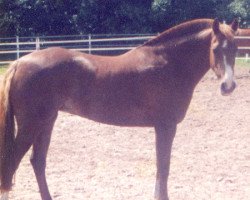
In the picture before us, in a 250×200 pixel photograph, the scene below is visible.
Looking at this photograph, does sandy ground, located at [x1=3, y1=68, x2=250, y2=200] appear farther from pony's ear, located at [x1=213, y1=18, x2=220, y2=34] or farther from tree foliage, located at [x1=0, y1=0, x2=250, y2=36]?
tree foliage, located at [x1=0, y1=0, x2=250, y2=36]

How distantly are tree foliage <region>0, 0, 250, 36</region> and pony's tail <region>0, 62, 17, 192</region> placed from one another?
69.5 ft

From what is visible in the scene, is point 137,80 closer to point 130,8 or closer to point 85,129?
point 85,129

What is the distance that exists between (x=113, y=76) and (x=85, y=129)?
3.41 m

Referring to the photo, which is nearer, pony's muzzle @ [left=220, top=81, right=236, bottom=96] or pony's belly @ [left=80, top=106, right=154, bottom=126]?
pony's muzzle @ [left=220, top=81, right=236, bottom=96]

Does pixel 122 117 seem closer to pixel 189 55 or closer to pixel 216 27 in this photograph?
pixel 189 55

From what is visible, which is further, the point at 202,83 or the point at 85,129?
the point at 202,83

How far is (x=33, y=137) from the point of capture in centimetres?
437

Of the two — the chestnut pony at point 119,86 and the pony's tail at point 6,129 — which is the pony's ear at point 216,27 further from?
the pony's tail at point 6,129

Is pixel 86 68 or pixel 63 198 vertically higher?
pixel 86 68

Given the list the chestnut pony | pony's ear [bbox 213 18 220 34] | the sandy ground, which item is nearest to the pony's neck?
the chestnut pony

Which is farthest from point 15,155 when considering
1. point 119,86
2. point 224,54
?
point 224,54

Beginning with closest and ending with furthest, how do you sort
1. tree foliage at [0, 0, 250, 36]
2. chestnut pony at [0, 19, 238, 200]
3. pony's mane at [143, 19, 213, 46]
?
chestnut pony at [0, 19, 238, 200]
pony's mane at [143, 19, 213, 46]
tree foliage at [0, 0, 250, 36]

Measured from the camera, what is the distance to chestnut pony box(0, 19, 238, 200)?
4.34m

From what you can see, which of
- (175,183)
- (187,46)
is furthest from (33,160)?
(187,46)
